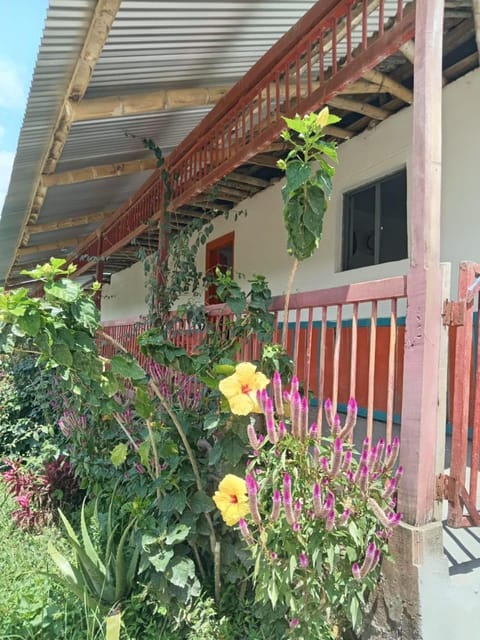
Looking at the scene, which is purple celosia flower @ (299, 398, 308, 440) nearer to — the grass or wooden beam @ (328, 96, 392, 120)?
the grass

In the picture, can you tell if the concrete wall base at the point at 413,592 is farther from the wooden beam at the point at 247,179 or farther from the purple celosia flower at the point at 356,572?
the wooden beam at the point at 247,179

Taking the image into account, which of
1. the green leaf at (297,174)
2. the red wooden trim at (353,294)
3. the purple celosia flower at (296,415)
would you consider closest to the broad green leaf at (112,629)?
the purple celosia flower at (296,415)

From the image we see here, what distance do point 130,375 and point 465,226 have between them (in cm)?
294

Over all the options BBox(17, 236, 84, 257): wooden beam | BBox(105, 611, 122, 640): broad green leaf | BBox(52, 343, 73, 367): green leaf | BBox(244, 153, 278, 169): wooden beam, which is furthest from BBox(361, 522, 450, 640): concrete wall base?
BBox(17, 236, 84, 257): wooden beam

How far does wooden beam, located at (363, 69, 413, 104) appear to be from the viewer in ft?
11.5

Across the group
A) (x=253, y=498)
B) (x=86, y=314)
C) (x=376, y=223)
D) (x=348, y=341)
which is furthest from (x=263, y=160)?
(x=253, y=498)

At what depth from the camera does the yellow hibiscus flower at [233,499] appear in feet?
5.43

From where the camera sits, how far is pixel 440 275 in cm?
179

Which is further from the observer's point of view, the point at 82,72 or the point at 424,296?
the point at 82,72

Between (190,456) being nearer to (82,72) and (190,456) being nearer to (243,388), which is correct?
(243,388)

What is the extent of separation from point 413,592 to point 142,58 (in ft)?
11.6

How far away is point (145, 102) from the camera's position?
142 inches

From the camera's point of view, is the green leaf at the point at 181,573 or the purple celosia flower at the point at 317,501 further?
the green leaf at the point at 181,573

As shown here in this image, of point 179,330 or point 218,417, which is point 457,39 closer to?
point 179,330
